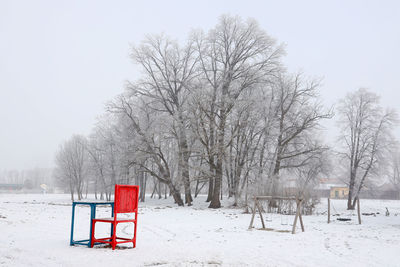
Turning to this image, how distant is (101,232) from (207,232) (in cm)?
342

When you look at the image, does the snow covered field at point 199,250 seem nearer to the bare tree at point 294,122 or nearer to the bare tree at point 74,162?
the bare tree at point 294,122

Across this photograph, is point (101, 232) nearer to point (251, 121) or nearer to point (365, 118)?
point (251, 121)

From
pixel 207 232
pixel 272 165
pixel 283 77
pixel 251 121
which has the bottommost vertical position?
pixel 207 232

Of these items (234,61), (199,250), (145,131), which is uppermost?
(234,61)

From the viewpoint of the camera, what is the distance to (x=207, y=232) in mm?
13172

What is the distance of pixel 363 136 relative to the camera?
1419 inches

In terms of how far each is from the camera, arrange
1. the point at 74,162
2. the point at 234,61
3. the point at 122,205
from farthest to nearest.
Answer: the point at 74,162, the point at 234,61, the point at 122,205

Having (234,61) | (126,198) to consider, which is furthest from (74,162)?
(126,198)

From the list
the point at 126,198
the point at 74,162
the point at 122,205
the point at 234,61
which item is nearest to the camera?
the point at 122,205

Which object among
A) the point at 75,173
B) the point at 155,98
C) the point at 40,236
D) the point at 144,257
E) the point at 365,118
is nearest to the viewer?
the point at 144,257

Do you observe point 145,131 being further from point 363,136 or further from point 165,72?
point 363,136

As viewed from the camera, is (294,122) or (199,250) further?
(294,122)

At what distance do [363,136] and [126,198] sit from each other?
31469mm

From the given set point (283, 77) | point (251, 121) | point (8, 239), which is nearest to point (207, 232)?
point (8, 239)
